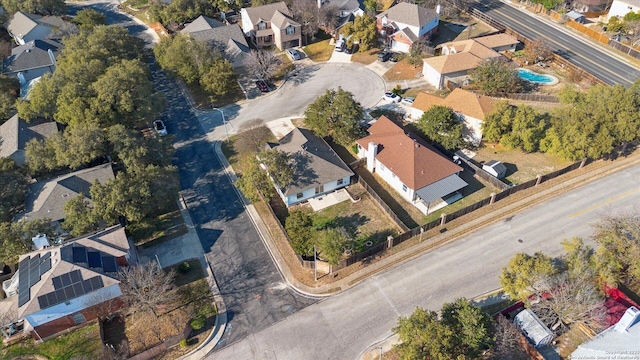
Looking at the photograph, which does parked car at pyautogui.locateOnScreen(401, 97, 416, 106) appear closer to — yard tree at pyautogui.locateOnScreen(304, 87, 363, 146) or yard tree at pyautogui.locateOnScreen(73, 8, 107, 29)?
yard tree at pyautogui.locateOnScreen(304, 87, 363, 146)

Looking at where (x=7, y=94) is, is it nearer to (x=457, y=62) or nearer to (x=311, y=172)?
(x=311, y=172)

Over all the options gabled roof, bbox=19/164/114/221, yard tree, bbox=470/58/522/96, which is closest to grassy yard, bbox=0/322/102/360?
gabled roof, bbox=19/164/114/221

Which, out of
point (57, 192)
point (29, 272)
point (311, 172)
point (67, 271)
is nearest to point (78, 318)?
point (67, 271)

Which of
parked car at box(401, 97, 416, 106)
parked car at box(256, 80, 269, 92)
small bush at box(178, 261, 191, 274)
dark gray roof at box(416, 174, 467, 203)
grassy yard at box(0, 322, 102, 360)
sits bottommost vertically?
grassy yard at box(0, 322, 102, 360)

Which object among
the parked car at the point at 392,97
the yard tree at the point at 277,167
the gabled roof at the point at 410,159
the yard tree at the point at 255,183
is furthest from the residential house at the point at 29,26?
the gabled roof at the point at 410,159

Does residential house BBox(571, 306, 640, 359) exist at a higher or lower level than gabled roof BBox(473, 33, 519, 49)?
lower

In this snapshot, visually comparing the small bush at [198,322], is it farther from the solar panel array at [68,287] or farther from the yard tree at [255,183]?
the yard tree at [255,183]

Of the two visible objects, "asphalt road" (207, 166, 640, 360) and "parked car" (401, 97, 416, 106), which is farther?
"parked car" (401, 97, 416, 106)
